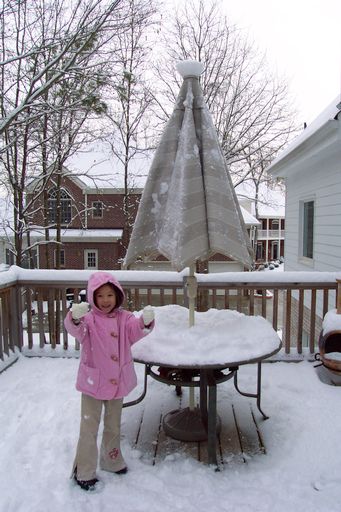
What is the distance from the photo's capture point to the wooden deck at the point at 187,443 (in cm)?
291

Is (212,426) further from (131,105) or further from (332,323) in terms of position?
(131,105)

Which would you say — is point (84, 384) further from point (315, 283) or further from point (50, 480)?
point (315, 283)

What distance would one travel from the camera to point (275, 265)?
36719 millimetres

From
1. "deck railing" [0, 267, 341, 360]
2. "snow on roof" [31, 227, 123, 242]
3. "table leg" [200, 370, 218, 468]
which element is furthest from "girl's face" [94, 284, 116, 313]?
"snow on roof" [31, 227, 123, 242]

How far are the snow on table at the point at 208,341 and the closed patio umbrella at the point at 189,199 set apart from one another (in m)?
0.30

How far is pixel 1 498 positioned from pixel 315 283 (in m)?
3.72

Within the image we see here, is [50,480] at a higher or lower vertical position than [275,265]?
higher

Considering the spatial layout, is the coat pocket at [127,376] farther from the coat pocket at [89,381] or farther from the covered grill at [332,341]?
the covered grill at [332,341]

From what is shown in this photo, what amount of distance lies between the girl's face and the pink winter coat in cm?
3

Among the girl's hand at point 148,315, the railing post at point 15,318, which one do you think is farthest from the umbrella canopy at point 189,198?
the railing post at point 15,318

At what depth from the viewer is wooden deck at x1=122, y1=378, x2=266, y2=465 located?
2.91 m

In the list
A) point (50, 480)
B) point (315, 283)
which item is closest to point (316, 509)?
point (50, 480)

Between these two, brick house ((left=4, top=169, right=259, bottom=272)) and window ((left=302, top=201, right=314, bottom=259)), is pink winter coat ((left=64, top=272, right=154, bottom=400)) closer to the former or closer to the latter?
window ((left=302, top=201, right=314, bottom=259))

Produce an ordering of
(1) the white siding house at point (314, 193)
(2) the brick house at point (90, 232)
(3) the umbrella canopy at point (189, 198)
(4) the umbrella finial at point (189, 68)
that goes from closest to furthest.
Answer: (3) the umbrella canopy at point (189, 198) < (4) the umbrella finial at point (189, 68) < (1) the white siding house at point (314, 193) < (2) the brick house at point (90, 232)
